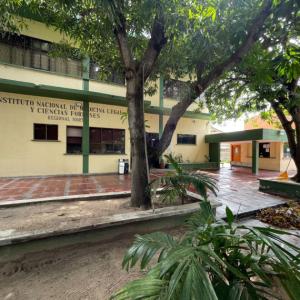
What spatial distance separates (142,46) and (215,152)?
10800 mm

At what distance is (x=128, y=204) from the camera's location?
4.17 meters

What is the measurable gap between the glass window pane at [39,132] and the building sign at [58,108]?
20.1 inches

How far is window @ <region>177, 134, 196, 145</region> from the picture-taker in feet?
43.3

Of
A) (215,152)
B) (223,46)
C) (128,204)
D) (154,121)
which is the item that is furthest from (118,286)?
(215,152)

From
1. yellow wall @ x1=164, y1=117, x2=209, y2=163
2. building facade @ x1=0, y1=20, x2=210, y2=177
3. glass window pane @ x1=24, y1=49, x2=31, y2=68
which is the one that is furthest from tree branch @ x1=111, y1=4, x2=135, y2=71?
yellow wall @ x1=164, y1=117, x2=209, y2=163

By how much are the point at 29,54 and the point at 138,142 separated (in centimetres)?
774

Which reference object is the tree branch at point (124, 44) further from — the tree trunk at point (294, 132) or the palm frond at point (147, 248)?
the tree trunk at point (294, 132)

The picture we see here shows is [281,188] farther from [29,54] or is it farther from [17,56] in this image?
[17,56]

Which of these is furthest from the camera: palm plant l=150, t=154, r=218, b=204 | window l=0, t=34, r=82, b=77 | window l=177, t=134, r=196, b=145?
window l=177, t=134, r=196, b=145

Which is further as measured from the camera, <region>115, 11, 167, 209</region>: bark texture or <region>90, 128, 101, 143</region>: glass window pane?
<region>90, 128, 101, 143</region>: glass window pane

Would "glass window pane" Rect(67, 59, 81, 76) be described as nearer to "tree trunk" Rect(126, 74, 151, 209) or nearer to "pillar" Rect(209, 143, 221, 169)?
"tree trunk" Rect(126, 74, 151, 209)

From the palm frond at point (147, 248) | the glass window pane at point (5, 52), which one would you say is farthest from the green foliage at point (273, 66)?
the glass window pane at point (5, 52)

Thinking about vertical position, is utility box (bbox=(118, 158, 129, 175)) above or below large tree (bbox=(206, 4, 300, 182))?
below

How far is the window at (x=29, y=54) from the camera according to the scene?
26.8 ft
